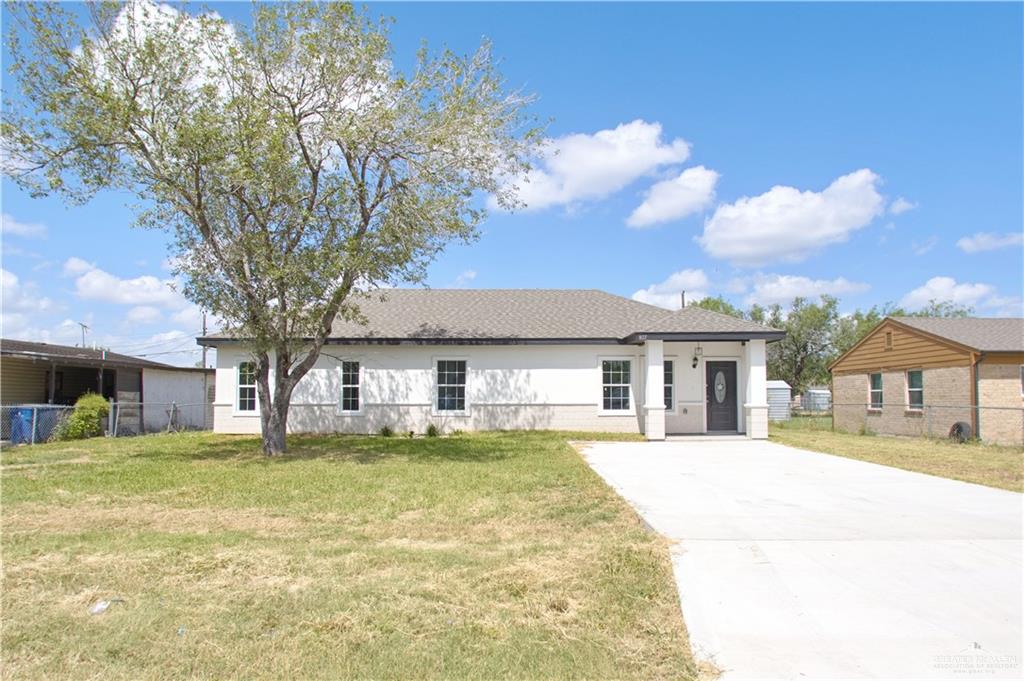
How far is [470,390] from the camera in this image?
19000 millimetres

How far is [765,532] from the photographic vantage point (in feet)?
21.8

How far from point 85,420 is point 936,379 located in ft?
84.9

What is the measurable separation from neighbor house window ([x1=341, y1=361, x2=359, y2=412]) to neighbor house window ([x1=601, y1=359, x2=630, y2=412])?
287 inches

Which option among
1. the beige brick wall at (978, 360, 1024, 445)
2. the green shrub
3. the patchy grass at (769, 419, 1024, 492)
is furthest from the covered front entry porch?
the green shrub

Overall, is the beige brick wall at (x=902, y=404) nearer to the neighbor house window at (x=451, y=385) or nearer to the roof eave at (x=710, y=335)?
the roof eave at (x=710, y=335)

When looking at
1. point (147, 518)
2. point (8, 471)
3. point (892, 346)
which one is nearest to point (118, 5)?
point (8, 471)

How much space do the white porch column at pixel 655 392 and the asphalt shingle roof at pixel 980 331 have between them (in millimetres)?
9807

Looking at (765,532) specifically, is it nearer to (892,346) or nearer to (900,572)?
(900,572)

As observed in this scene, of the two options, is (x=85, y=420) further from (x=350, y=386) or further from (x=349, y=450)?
(x=349, y=450)

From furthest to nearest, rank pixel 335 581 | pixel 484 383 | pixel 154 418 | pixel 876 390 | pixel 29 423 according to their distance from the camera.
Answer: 1. pixel 876 390
2. pixel 154 418
3. pixel 484 383
4. pixel 29 423
5. pixel 335 581

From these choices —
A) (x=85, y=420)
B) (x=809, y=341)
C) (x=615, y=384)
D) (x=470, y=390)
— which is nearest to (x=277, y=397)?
(x=470, y=390)

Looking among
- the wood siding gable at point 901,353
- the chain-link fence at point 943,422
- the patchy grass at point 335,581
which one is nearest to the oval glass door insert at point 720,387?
the chain-link fence at point 943,422

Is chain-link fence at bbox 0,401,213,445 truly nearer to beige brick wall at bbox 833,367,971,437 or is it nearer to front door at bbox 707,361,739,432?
front door at bbox 707,361,739,432

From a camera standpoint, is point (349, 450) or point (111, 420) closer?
point (349, 450)
